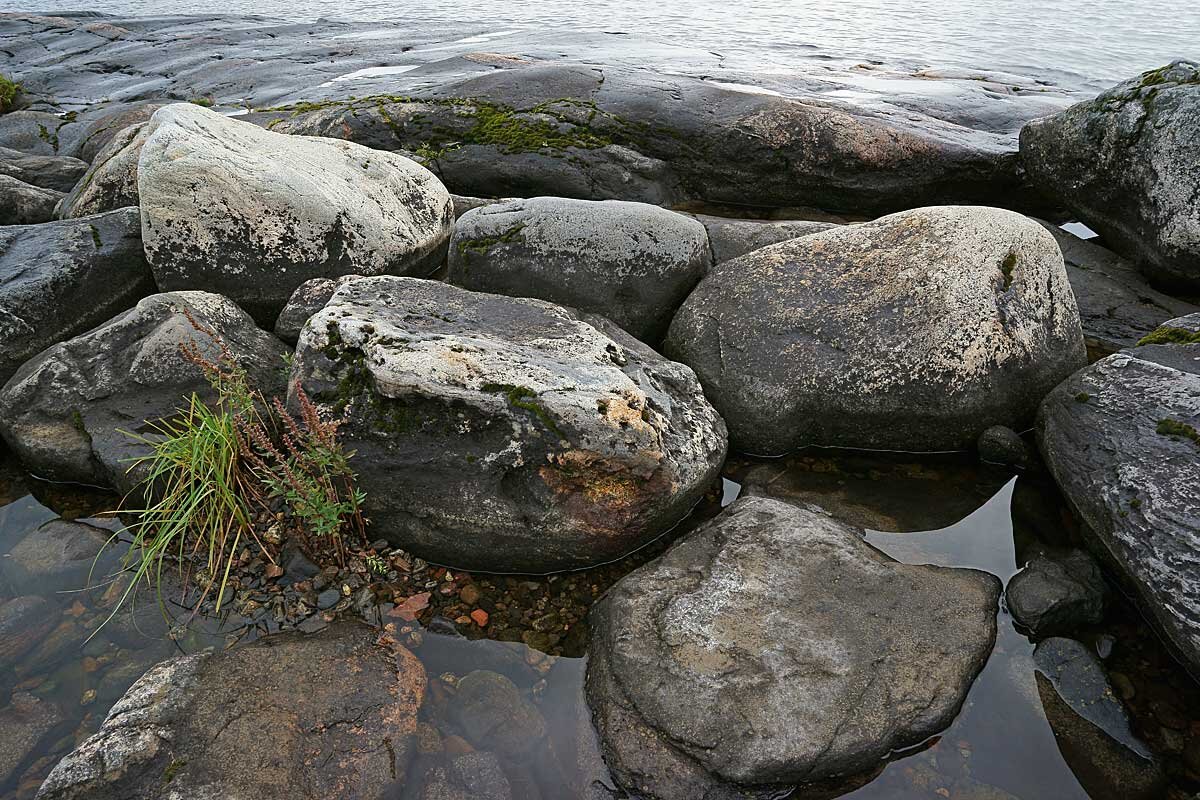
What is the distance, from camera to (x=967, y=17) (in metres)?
22.5

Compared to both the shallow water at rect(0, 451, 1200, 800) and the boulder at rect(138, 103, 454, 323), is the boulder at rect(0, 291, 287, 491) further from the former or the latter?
the boulder at rect(138, 103, 454, 323)

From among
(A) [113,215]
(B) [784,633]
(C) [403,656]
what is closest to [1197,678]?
(B) [784,633]

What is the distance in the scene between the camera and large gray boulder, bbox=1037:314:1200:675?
12.1 feet

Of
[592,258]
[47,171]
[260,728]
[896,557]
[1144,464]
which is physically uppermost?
[592,258]

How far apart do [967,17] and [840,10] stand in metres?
3.70

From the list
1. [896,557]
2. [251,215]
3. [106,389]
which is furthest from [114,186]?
[896,557]

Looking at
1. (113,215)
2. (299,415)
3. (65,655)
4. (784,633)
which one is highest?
(113,215)

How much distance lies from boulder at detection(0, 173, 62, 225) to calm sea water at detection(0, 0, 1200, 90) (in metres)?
11.9

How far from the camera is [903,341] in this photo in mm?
5074

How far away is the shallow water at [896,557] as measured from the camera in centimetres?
340

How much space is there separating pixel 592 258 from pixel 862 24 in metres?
19.6

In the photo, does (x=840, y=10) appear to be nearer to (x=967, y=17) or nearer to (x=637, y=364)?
(x=967, y=17)

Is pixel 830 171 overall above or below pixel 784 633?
above

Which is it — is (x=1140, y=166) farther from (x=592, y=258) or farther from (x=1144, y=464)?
(x=592, y=258)
